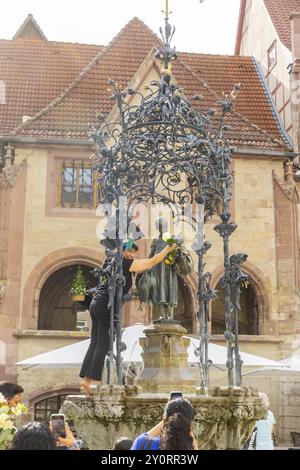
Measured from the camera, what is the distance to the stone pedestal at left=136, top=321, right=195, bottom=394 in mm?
7535

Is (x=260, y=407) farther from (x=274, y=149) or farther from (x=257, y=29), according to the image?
(x=257, y=29)

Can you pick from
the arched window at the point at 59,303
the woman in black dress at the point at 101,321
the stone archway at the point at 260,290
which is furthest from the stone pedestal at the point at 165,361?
the arched window at the point at 59,303

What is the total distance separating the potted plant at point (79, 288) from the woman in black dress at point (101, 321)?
9.57 metres

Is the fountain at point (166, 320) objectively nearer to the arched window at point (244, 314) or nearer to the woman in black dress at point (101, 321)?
the woman in black dress at point (101, 321)

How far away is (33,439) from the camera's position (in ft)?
11.6

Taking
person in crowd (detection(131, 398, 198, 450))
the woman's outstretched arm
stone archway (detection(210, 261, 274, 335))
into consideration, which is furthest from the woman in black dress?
stone archway (detection(210, 261, 274, 335))

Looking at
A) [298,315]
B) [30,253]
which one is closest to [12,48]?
[30,253]

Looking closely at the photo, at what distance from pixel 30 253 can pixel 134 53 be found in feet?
26.2

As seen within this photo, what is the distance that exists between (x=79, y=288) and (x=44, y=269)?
99cm

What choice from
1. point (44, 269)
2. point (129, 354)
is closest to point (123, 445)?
point (129, 354)

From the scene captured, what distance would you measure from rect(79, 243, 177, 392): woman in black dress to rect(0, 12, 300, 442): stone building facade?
928 centimetres

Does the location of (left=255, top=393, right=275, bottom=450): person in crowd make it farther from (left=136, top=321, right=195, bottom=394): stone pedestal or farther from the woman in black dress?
the woman in black dress

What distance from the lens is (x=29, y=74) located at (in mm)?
21781

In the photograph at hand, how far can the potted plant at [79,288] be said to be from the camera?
57.3 ft
